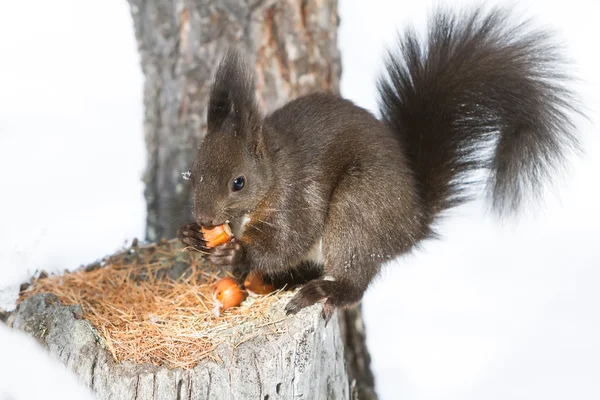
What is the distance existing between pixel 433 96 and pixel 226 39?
2.61 ft

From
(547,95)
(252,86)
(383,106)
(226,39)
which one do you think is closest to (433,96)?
(383,106)

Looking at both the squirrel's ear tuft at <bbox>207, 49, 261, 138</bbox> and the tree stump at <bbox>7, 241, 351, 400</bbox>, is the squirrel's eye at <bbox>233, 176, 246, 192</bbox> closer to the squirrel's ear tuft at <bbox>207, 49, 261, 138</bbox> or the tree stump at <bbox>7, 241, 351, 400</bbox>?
the squirrel's ear tuft at <bbox>207, 49, 261, 138</bbox>

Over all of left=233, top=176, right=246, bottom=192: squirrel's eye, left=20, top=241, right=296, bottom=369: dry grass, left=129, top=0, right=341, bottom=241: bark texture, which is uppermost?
left=129, top=0, right=341, bottom=241: bark texture

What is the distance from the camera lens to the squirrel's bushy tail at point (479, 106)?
2.09 m

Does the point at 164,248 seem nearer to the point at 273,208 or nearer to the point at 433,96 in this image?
the point at 273,208

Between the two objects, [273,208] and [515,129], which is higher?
[515,129]

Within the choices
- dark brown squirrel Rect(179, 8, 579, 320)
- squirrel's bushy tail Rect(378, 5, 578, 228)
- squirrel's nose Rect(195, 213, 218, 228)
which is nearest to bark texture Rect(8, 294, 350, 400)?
dark brown squirrel Rect(179, 8, 579, 320)

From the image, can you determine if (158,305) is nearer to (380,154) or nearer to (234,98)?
(234,98)

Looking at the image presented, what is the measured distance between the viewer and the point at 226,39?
8.50ft

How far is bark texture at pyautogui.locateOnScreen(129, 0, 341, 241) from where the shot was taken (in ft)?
8.45

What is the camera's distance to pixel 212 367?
173cm

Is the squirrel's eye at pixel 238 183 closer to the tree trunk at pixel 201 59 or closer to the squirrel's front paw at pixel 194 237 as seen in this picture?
the squirrel's front paw at pixel 194 237

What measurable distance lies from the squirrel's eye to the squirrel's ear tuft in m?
0.13

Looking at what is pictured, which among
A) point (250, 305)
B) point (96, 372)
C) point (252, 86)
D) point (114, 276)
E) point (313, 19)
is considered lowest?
point (96, 372)
